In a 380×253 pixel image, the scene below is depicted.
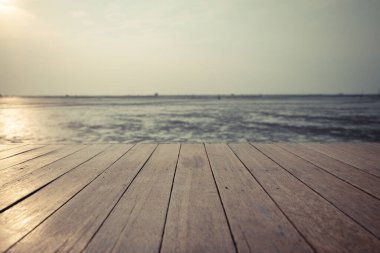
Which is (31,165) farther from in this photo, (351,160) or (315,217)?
(351,160)

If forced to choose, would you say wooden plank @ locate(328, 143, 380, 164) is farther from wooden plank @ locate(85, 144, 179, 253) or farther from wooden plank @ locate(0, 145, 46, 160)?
wooden plank @ locate(0, 145, 46, 160)

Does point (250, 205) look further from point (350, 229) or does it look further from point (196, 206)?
point (350, 229)

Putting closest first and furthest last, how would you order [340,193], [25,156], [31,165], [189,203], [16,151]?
1. [189,203]
2. [340,193]
3. [31,165]
4. [25,156]
5. [16,151]

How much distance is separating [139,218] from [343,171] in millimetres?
1777

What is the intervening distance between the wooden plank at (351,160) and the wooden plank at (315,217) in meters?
0.76

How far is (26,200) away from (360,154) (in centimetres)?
314

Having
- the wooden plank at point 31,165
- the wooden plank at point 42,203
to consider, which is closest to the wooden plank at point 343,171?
the wooden plank at point 42,203

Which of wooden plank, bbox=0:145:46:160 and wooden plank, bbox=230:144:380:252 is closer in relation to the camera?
wooden plank, bbox=230:144:380:252

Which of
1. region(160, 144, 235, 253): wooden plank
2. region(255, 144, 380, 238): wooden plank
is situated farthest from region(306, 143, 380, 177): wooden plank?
region(160, 144, 235, 253): wooden plank

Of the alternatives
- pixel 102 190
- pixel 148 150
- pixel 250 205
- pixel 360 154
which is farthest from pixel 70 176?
pixel 360 154

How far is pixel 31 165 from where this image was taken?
2.37 m

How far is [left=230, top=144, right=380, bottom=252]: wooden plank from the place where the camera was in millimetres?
1062

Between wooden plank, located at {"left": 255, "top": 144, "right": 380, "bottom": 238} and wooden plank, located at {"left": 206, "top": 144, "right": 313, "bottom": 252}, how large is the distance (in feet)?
1.21

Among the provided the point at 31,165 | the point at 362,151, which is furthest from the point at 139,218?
the point at 362,151
